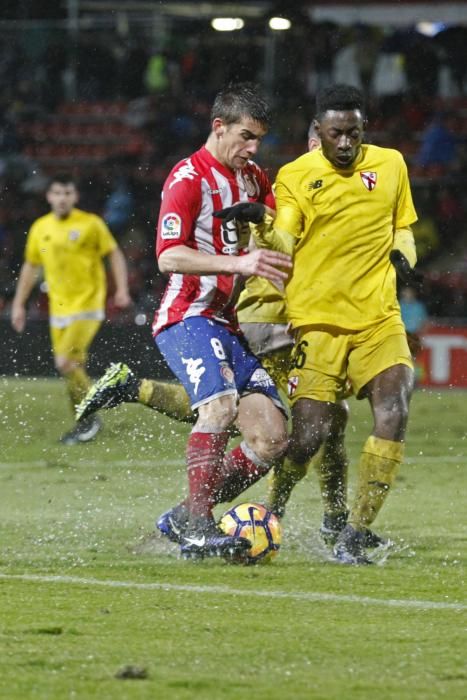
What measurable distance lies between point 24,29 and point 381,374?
56.1 ft

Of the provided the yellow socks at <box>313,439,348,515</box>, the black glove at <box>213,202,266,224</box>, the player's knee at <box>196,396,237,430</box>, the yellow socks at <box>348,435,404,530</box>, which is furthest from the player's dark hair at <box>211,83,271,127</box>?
the yellow socks at <box>313,439,348,515</box>

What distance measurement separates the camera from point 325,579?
629 cm

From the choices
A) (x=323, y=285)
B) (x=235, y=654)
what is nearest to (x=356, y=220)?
(x=323, y=285)

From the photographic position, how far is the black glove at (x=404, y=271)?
6809mm

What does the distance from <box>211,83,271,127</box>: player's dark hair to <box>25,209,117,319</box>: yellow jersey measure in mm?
6644

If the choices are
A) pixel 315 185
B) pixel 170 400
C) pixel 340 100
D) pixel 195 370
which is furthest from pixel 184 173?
pixel 170 400

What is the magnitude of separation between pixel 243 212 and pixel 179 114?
16408mm

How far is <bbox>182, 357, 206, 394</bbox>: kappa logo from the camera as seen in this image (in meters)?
6.86

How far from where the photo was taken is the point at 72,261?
44.7ft

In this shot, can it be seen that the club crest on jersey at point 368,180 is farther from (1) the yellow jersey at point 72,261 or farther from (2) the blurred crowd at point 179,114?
(2) the blurred crowd at point 179,114

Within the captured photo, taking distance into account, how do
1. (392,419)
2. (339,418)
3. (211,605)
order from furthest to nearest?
1. (339,418)
2. (392,419)
3. (211,605)

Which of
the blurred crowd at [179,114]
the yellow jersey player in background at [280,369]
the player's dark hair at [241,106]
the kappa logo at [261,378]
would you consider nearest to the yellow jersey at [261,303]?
the yellow jersey player in background at [280,369]

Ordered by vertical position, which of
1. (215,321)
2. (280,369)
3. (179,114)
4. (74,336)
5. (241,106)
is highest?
(179,114)

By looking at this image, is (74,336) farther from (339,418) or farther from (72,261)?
(339,418)
